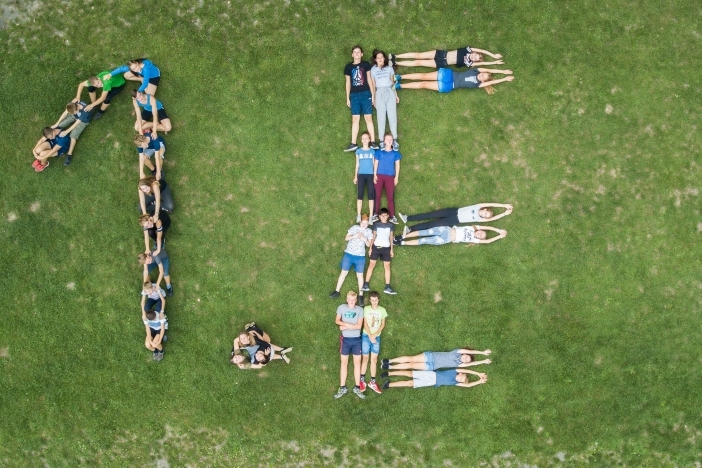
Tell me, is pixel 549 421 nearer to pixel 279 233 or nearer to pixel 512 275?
pixel 512 275

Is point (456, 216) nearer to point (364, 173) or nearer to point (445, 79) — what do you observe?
point (364, 173)

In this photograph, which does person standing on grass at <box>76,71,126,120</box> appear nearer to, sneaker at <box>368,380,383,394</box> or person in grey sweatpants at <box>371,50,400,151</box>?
person in grey sweatpants at <box>371,50,400,151</box>

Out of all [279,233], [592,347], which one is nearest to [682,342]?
[592,347]

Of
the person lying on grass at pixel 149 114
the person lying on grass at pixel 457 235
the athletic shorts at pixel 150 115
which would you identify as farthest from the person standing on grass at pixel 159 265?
the person lying on grass at pixel 457 235

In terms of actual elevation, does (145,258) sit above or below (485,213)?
below

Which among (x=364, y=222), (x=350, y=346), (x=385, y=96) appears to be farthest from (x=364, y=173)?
(x=350, y=346)

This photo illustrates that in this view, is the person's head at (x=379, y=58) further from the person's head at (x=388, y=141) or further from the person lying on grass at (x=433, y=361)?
the person lying on grass at (x=433, y=361)

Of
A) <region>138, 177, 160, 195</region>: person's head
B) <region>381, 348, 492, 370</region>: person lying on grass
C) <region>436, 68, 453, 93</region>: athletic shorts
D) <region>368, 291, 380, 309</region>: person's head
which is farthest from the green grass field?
<region>138, 177, 160, 195</region>: person's head
